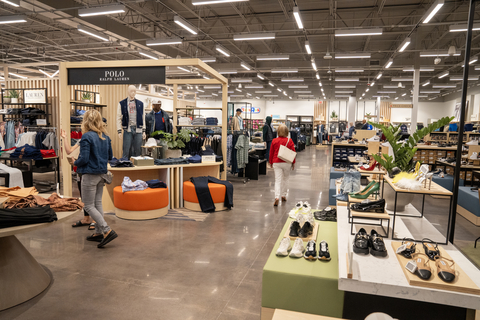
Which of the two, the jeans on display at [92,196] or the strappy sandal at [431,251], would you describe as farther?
the jeans on display at [92,196]

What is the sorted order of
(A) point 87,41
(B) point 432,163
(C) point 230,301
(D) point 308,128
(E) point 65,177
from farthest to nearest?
(D) point 308,128 < (A) point 87,41 < (B) point 432,163 < (E) point 65,177 < (C) point 230,301

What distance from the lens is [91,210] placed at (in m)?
3.79

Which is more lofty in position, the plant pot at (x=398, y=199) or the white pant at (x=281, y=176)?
the plant pot at (x=398, y=199)

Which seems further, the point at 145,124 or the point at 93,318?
the point at 145,124

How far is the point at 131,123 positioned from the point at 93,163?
2.61m

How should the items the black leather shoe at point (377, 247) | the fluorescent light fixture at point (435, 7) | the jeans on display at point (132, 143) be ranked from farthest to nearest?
1. the fluorescent light fixture at point (435, 7)
2. the jeans on display at point (132, 143)
3. the black leather shoe at point (377, 247)

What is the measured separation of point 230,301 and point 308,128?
26.4 m

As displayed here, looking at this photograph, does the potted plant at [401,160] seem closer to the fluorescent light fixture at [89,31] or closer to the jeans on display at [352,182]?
the jeans on display at [352,182]

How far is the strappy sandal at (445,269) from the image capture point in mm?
1862

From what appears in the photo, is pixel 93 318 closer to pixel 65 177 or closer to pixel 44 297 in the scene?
pixel 44 297

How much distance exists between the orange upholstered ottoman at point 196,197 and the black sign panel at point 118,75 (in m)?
1.87

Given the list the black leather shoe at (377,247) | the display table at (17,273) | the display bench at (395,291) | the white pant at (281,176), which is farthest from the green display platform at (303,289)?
the white pant at (281,176)

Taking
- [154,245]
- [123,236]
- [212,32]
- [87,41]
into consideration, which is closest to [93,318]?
[154,245]

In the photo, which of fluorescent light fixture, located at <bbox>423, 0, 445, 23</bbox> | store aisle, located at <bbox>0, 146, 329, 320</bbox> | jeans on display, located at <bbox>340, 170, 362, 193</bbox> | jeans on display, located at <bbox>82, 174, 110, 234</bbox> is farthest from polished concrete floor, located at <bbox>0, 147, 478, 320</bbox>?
fluorescent light fixture, located at <bbox>423, 0, 445, 23</bbox>
